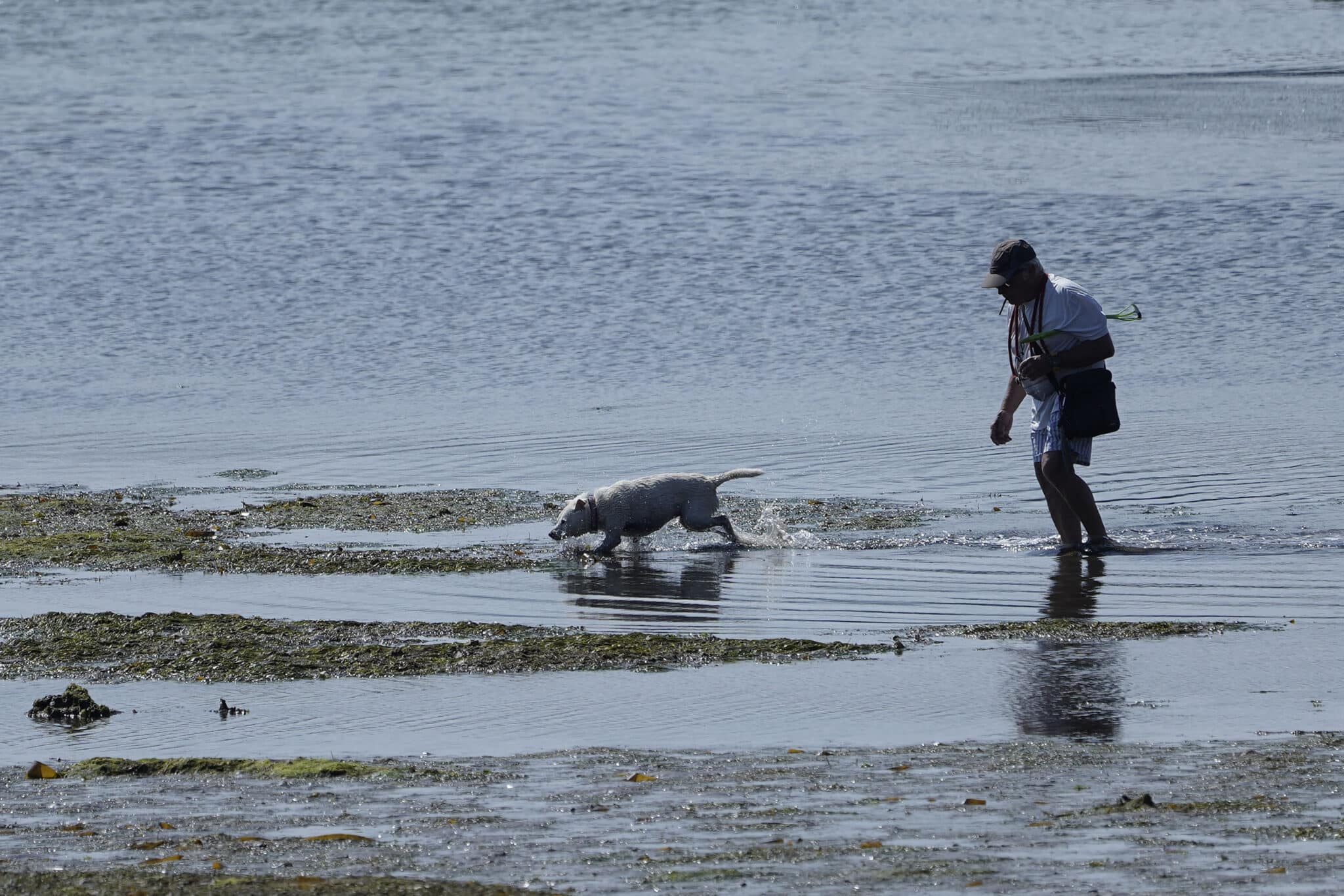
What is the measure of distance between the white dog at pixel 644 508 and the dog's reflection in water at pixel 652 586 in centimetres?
18

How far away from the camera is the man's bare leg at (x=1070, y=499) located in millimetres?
10281

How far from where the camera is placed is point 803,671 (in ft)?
24.4

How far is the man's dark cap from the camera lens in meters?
9.94

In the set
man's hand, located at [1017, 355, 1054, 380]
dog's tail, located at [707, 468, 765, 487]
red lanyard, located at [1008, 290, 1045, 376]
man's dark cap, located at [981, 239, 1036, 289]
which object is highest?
man's dark cap, located at [981, 239, 1036, 289]

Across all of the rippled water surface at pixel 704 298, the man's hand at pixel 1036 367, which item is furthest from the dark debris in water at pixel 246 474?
the man's hand at pixel 1036 367

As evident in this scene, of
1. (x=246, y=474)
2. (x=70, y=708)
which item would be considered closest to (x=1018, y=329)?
(x=70, y=708)

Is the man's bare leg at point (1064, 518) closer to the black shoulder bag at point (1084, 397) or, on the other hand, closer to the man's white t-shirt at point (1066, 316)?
the black shoulder bag at point (1084, 397)

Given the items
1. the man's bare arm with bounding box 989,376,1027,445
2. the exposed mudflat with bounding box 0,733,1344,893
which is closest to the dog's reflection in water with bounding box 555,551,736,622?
the man's bare arm with bounding box 989,376,1027,445

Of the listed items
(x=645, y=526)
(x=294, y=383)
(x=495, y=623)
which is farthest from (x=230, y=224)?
(x=495, y=623)

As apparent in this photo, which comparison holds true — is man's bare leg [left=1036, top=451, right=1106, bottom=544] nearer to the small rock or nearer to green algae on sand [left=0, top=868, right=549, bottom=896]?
the small rock

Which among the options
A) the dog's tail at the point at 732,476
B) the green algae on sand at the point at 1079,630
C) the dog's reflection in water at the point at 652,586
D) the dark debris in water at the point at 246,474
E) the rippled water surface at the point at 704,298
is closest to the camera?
the green algae on sand at the point at 1079,630

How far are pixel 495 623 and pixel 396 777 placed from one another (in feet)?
8.88

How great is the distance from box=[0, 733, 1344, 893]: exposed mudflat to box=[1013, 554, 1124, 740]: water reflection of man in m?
0.33

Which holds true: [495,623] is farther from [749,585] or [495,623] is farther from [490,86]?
[490,86]
